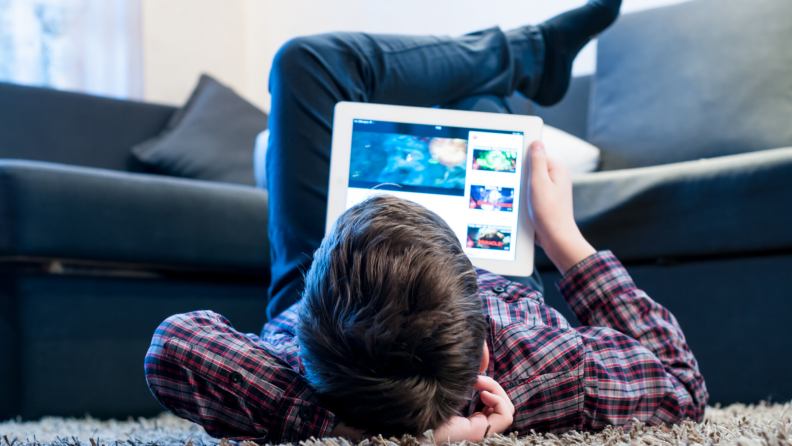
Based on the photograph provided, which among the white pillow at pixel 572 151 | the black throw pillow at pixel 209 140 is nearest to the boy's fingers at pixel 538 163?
the white pillow at pixel 572 151

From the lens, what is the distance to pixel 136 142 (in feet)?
5.36

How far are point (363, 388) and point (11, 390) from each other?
736mm

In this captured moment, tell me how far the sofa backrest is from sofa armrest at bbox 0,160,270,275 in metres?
0.70

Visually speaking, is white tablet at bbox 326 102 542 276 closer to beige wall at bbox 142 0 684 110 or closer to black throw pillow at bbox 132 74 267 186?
black throw pillow at bbox 132 74 267 186

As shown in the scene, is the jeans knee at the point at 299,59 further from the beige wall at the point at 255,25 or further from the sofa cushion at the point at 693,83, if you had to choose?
the beige wall at the point at 255,25

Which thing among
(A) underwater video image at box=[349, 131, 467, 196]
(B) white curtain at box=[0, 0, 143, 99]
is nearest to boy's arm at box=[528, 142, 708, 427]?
(A) underwater video image at box=[349, 131, 467, 196]

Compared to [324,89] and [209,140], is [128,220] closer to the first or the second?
[324,89]

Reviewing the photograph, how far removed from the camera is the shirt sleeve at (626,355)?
1.71ft

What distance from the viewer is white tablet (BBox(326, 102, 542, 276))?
0.70 m

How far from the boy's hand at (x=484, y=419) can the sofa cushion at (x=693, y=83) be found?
0.98 metres

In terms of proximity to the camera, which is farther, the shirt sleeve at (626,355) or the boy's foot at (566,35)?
the boy's foot at (566,35)

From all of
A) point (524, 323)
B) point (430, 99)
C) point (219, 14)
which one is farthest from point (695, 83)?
point (219, 14)

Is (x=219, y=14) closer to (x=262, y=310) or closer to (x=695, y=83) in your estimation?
(x=262, y=310)

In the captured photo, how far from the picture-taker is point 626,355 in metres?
0.56
